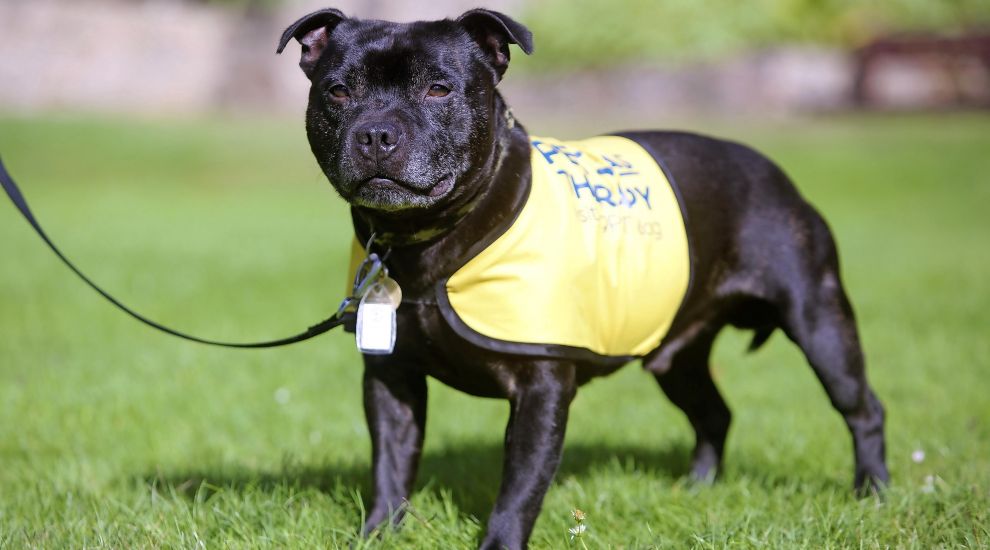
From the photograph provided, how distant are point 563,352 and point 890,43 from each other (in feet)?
80.8

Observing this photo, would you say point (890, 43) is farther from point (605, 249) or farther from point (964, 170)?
point (605, 249)

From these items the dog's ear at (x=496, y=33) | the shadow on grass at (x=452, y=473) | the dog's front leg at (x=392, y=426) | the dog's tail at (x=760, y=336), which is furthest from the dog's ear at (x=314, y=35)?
the dog's tail at (x=760, y=336)

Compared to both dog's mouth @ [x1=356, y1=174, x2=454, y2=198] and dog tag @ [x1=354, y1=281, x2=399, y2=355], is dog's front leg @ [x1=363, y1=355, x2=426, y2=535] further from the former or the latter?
dog's mouth @ [x1=356, y1=174, x2=454, y2=198]

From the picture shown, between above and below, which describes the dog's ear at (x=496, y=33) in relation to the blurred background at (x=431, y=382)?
above

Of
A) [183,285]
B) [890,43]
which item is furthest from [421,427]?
[890,43]

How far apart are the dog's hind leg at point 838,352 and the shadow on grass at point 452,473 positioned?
2.53 ft

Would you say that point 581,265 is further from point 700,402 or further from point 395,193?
point 700,402

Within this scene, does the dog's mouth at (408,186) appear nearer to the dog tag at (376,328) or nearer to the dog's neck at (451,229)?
the dog's neck at (451,229)

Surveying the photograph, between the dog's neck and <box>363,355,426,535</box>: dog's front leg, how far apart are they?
36cm

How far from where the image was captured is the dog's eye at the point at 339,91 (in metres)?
3.24

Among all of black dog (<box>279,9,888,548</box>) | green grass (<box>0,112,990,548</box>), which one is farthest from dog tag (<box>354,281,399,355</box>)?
green grass (<box>0,112,990,548</box>)

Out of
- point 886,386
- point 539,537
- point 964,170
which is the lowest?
point 964,170

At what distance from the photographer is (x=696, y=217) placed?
3.84 m

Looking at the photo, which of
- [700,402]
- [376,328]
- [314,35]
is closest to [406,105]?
[314,35]
